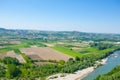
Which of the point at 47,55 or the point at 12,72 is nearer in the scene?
the point at 12,72

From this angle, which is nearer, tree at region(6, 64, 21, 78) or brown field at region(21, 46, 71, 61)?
tree at region(6, 64, 21, 78)

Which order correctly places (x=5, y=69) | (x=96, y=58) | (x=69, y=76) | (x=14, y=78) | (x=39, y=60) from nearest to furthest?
1. (x=14, y=78)
2. (x=69, y=76)
3. (x=5, y=69)
4. (x=39, y=60)
5. (x=96, y=58)

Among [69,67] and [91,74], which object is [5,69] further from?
[91,74]

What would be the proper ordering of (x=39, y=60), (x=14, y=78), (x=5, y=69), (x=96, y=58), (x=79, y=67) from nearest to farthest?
(x=14, y=78)
(x=5, y=69)
(x=79, y=67)
(x=39, y=60)
(x=96, y=58)

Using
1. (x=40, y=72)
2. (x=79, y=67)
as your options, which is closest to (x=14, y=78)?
(x=40, y=72)

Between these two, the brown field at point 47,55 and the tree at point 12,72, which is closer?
the tree at point 12,72

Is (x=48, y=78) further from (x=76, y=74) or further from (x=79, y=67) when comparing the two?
(x=79, y=67)

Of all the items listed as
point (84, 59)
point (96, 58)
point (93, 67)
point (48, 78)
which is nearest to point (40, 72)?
point (48, 78)

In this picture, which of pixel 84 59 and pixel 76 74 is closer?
pixel 76 74

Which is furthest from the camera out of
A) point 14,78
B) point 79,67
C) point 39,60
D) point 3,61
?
point 39,60
